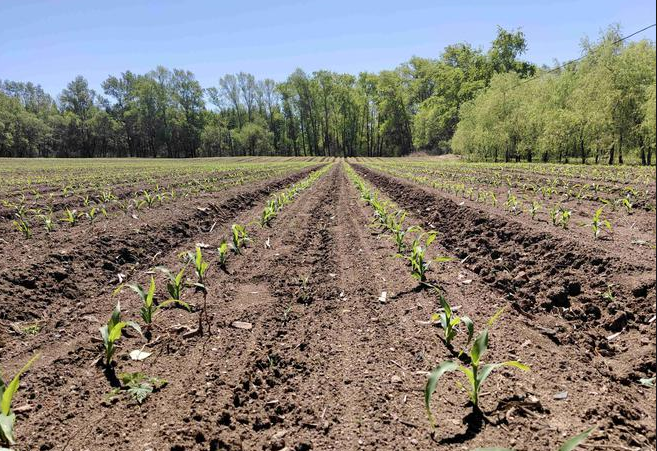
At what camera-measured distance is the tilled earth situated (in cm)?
234

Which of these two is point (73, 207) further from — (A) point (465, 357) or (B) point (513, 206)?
(B) point (513, 206)

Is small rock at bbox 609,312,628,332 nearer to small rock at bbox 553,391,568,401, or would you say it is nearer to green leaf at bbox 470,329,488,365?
small rock at bbox 553,391,568,401

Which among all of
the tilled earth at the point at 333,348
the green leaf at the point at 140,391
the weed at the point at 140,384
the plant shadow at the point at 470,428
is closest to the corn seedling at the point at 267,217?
the tilled earth at the point at 333,348

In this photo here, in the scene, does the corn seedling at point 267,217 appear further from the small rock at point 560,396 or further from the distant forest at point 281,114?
the distant forest at point 281,114

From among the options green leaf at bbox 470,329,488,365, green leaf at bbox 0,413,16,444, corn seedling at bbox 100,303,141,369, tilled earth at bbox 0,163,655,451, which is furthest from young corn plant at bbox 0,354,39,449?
green leaf at bbox 470,329,488,365

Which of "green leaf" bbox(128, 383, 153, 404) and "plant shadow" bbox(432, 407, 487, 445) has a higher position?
"green leaf" bbox(128, 383, 153, 404)

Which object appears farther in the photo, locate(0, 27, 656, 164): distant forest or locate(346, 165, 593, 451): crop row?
locate(0, 27, 656, 164): distant forest

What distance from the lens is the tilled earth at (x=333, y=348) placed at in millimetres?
2344

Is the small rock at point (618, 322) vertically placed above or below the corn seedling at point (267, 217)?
below

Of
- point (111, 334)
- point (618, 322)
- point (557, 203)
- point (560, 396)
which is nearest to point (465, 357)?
point (560, 396)

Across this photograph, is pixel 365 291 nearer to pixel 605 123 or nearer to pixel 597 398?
pixel 597 398

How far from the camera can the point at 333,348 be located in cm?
333

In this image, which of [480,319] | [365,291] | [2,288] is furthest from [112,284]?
[480,319]

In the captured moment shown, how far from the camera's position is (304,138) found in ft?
310
